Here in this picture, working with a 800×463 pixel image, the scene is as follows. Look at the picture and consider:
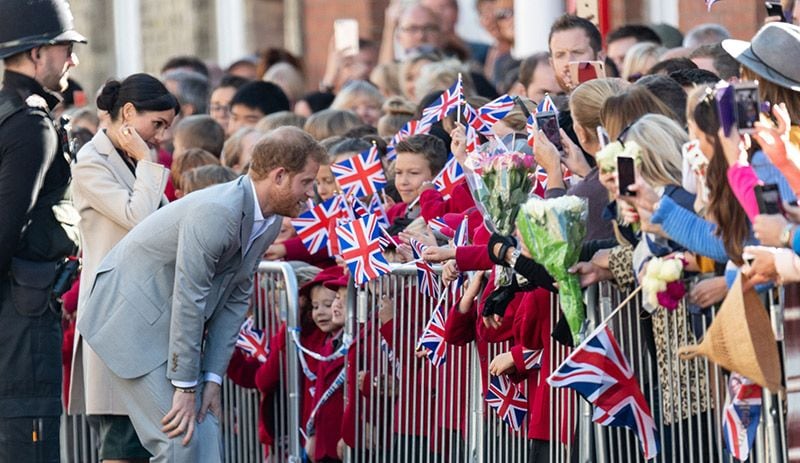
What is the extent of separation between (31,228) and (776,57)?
10.3 feet

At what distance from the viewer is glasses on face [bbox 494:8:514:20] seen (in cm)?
1322

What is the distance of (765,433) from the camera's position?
5465 mm

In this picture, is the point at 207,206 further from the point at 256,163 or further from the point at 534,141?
the point at 534,141

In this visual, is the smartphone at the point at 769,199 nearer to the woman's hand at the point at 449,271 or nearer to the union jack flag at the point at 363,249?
the woman's hand at the point at 449,271

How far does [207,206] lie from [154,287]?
418 mm

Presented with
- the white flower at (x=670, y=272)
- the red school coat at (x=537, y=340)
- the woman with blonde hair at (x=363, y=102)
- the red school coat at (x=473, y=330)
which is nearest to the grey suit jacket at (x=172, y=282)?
the red school coat at (x=473, y=330)

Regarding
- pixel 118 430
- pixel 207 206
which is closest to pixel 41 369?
pixel 118 430

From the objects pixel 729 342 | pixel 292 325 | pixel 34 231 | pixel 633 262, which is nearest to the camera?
pixel 729 342

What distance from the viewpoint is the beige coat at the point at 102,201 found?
7.42 metres

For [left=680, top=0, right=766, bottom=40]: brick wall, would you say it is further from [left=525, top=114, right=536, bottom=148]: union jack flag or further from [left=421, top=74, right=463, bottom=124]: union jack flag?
[left=525, top=114, right=536, bottom=148]: union jack flag

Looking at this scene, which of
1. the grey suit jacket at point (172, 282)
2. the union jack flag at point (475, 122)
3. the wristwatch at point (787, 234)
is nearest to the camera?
the wristwatch at point (787, 234)

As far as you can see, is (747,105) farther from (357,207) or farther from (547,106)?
(357,207)

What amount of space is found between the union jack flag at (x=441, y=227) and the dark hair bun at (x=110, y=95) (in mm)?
1492

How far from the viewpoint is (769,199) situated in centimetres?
515
